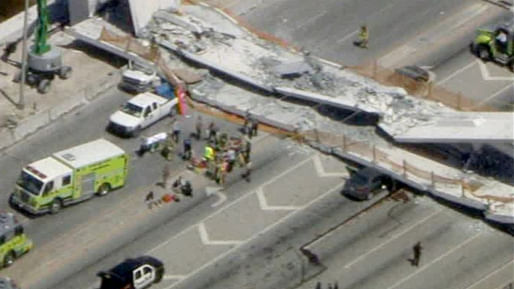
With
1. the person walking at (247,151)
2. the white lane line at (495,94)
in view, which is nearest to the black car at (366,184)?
the person walking at (247,151)

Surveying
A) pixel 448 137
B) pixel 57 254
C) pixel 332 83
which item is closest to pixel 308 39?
pixel 332 83

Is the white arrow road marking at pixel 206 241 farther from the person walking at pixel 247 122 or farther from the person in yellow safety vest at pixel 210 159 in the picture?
the person walking at pixel 247 122

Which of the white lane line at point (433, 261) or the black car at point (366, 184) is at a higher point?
the black car at point (366, 184)

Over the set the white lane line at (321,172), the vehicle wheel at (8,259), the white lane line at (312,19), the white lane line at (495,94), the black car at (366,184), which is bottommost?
the vehicle wheel at (8,259)

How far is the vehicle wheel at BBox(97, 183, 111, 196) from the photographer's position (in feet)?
454

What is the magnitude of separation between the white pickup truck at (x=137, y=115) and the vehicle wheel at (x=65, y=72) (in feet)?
20.7

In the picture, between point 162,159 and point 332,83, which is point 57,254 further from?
point 332,83

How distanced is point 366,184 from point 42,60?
24187 mm

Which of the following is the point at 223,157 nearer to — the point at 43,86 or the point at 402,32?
the point at 43,86

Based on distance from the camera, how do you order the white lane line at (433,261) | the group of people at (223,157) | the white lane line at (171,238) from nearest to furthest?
the white lane line at (433,261), the white lane line at (171,238), the group of people at (223,157)

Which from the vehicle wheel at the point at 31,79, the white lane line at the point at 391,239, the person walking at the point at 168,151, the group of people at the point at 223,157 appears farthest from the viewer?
the vehicle wheel at the point at 31,79

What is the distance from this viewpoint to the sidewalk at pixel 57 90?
145 meters

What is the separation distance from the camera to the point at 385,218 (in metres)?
137

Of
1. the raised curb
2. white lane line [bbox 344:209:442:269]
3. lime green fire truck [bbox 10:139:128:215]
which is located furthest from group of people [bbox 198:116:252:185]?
white lane line [bbox 344:209:442:269]
